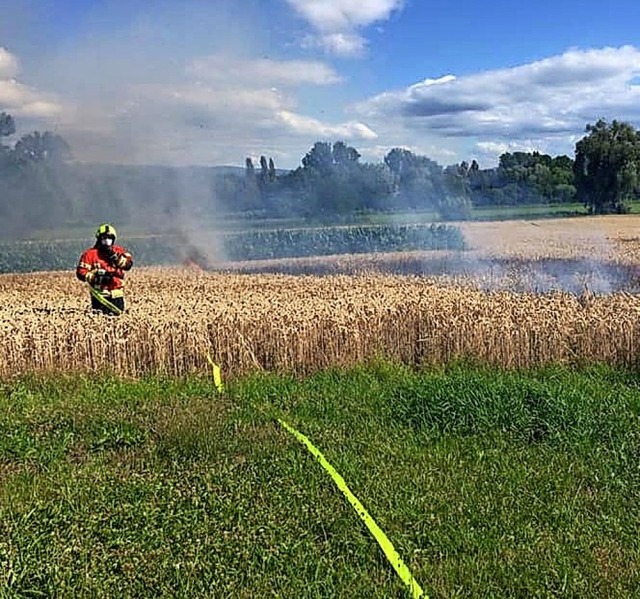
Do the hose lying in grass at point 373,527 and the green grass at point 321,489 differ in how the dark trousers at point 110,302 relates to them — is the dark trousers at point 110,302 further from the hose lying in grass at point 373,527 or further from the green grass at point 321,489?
the hose lying in grass at point 373,527

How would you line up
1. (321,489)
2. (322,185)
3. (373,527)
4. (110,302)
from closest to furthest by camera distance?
1. (373,527)
2. (321,489)
3. (110,302)
4. (322,185)

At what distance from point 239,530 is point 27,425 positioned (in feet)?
13.0

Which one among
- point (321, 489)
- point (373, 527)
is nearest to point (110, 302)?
point (321, 489)

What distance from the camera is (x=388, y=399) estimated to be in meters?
9.09

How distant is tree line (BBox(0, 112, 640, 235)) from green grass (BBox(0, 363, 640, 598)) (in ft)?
79.2

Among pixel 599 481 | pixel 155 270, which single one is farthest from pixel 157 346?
pixel 155 270

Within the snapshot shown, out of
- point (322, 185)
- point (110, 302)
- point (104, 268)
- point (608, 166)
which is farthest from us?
point (608, 166)

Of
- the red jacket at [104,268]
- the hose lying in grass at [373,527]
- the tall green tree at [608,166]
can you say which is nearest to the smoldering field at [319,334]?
the red jacket at [104,268]

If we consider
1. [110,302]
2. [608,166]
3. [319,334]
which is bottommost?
[319,334]

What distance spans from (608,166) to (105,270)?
5453 cm

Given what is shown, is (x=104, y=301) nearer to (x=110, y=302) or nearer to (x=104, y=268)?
(x=110, y=302)

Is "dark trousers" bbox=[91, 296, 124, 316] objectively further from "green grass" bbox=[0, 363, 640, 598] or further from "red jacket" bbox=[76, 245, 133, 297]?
"green grass" bbox=[0, 363, 640, 598]

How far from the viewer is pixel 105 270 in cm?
1283

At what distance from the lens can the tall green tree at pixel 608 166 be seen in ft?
188
